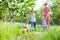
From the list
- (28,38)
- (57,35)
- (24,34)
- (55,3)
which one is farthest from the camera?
(55,3)

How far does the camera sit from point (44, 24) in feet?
42.6

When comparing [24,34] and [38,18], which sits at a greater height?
[24,34]

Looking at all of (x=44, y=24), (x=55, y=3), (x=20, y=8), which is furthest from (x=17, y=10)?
(x=55, y=3)

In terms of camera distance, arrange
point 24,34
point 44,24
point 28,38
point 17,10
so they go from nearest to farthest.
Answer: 1. point 28,38
2. point 24,34
3. point 17,10
4. point 44,24

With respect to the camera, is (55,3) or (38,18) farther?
(38,18)

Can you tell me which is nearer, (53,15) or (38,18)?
(53,15)

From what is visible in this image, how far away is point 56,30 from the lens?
746 cm

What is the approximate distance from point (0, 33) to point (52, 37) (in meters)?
1.41

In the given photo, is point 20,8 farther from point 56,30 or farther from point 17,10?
point 56,30

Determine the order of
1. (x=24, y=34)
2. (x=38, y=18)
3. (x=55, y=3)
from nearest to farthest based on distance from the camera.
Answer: (x=24, y=34) → (x=55, y=3) → (x=38, y=18)

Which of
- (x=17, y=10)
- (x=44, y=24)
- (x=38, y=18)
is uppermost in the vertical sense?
(x=17, y=10)

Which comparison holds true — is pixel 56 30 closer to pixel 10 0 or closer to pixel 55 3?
pixel 10 0

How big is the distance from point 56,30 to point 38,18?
26.4 meters

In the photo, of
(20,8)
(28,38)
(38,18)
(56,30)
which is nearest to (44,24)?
(20,8)
